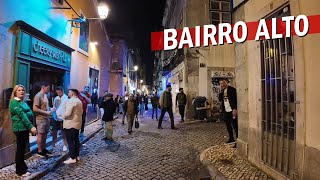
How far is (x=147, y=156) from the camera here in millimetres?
Result: 6527

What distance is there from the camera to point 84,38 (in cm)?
1340

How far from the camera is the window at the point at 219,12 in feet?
50.0

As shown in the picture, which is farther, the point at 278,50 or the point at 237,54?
the point at 237,54

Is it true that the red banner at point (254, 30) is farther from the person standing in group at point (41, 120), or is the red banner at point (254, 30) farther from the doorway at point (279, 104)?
the person standing in group at point (41, 120)

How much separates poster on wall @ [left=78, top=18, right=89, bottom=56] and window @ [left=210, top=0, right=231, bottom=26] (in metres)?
7.64

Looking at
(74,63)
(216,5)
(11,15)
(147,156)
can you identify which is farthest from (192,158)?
(216,5)

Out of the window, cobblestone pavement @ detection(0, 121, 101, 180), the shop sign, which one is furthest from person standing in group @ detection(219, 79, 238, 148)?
the window

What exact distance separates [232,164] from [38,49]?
6493 millimetres

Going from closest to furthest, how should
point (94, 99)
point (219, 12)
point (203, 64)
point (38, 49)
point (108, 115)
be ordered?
point (38, 49) → point (108, 115) → point (203, 64) → point (219, 12) → point (94, 99)

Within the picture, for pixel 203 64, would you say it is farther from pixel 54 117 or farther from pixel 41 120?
pixel 41 120

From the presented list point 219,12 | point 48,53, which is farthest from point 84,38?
point 219,12

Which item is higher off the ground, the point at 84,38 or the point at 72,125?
the point at 84,38

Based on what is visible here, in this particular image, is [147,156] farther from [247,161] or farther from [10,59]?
[10,59]

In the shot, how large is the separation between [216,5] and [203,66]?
13.5ft
